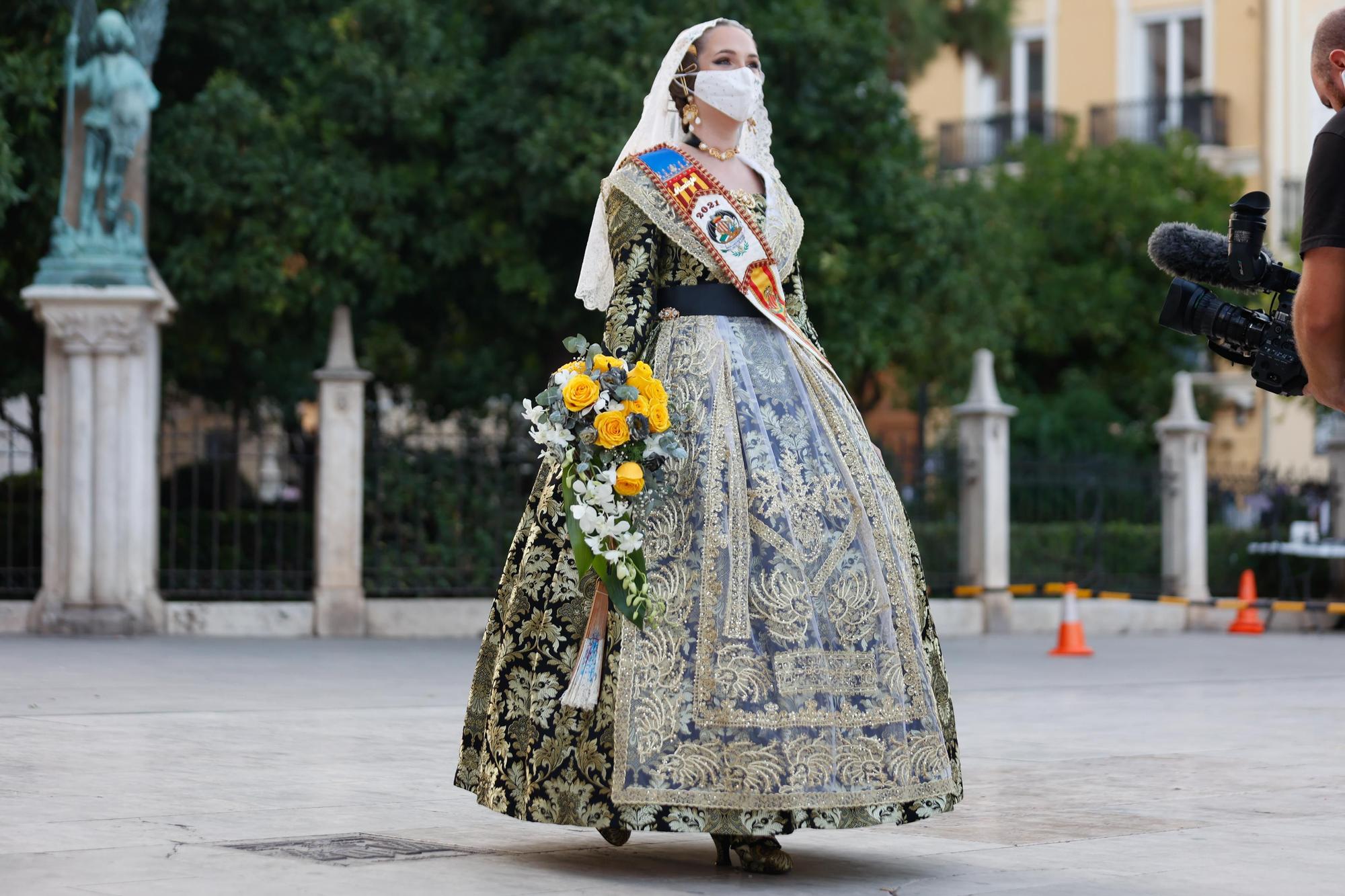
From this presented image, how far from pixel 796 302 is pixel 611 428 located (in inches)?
34.4

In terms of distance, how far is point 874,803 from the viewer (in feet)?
16.0

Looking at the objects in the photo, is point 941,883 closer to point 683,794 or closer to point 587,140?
point 683,794

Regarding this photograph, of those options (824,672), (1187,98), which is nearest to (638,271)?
(824,672)

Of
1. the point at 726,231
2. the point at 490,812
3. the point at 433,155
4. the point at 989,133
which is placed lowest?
the point at 490,812

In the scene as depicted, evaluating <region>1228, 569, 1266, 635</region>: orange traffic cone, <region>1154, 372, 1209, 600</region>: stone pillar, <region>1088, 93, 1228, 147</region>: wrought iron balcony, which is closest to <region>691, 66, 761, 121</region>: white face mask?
<region>1228, 569, 1266, 635</region>: orange traffic cone

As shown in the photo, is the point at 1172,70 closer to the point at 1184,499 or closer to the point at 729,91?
the point at 1184,499

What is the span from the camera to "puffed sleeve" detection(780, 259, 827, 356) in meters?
5.55

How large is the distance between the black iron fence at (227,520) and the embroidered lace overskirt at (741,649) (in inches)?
373

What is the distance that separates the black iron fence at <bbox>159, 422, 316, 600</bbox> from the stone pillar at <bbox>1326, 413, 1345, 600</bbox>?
35.5 ft

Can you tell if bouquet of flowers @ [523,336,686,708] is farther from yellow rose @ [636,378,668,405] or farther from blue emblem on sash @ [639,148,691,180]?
blue emblem on sash @ [639,148,691,180]

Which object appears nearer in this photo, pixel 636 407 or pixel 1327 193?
pixel 1327 193

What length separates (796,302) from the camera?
5605 mm

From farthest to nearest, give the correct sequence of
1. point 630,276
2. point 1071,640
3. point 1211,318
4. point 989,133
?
point 989,133 < point 1071,640 < point 630,276 < point 1211,318

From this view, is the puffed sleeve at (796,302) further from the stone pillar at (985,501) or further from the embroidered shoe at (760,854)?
the stone pillar at (985,501)
